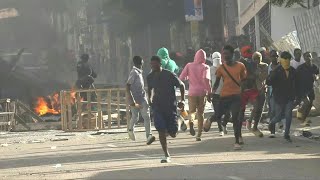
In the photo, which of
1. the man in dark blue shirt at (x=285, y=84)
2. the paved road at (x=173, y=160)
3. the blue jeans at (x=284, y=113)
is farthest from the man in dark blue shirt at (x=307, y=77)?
the paved road at (x=173, y=160)

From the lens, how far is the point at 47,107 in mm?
25375

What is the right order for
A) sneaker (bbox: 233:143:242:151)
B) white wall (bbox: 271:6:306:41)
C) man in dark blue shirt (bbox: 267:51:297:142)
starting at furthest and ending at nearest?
white wall (bbox: 271:6:306:41)
man in dark blue shirt (bbox: 267:51:297:142)
sneaker (bbox: 233:143:242:151)

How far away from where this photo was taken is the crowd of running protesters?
1090 centimetres

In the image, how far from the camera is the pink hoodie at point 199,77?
13.5m

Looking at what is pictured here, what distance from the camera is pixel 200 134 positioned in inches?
533


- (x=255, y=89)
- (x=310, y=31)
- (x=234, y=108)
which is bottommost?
(x=234, y=108)

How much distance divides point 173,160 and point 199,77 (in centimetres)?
296

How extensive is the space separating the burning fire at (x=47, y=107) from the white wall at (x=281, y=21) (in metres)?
8.29

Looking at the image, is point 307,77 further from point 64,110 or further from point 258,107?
point 64,110

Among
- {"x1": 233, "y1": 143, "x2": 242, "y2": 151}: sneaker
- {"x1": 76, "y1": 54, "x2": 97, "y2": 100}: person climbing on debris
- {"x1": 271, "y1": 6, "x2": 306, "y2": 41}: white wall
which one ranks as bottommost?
{"x1": 233, "y1": 143, "x2": 242, "y2": 151}: sneaker

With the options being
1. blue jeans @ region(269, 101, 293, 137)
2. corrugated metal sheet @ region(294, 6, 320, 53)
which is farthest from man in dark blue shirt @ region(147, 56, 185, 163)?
corrugated metal sheet @ region(294, 6, 320, 53)

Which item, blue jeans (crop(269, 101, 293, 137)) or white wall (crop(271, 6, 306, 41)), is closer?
blue jeans (crop(269, 101, 293, 137))

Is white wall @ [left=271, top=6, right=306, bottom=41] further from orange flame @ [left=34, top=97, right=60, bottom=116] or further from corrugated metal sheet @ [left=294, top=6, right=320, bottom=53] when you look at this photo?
corrugated metal sheet @ [left=294, top=6, right=320, bottom=53]

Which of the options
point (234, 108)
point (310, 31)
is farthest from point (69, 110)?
point (234, 108)
